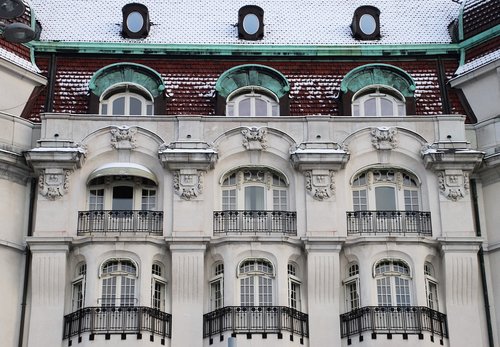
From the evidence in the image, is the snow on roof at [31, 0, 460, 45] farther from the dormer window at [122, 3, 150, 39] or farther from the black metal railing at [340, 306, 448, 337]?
the black metal railing at [340, 306, 448, 337]

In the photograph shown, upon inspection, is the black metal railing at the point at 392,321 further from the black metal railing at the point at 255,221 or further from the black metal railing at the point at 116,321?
the black metal railing at the point at 116,321

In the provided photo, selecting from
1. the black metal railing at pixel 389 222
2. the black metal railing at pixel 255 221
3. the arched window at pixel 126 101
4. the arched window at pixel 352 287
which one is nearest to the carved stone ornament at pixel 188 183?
the black metal railing at pixel 255 221

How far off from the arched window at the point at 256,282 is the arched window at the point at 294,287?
2.02ft

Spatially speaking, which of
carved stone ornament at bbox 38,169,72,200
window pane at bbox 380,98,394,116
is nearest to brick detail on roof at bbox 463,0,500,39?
window pane at bbox 380,98,394,116

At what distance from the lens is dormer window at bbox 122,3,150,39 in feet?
139

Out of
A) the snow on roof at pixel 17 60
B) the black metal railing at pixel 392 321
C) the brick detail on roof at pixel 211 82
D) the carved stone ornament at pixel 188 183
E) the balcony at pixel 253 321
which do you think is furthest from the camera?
the brick detail on roof at pixel 211 82

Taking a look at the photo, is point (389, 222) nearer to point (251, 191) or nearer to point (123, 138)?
point (251, 191)

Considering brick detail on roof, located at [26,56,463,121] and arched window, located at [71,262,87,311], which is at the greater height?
brick detail on roof, located at [26,56,463,121]

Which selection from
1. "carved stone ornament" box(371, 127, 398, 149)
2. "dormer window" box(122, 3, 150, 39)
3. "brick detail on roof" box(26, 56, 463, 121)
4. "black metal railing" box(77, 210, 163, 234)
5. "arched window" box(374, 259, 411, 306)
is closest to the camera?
"arched window" box(374, 259, 411, 306)

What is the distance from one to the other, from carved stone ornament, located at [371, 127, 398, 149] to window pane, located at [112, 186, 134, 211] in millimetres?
8301

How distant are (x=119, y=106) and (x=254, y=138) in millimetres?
5432

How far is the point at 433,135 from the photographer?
37875mm

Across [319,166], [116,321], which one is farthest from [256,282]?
[116,321]

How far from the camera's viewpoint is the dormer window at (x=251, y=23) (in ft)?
140
